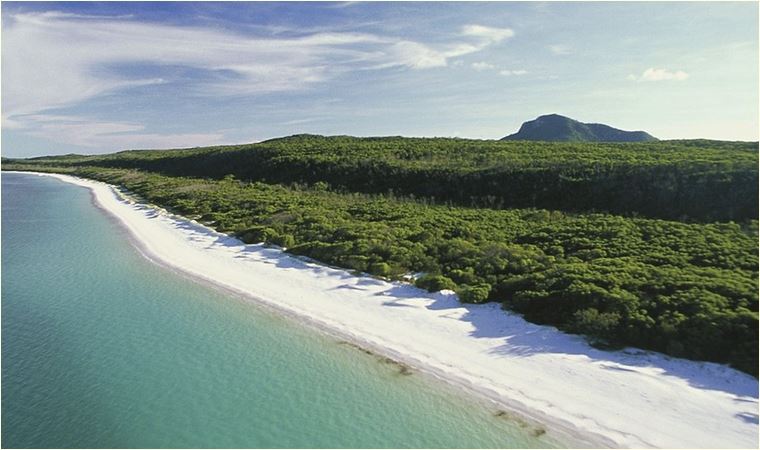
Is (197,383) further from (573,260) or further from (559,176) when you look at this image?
(559,176)

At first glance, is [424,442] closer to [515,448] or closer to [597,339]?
[515,448]

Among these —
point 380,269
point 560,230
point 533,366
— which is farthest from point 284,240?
point 533,366

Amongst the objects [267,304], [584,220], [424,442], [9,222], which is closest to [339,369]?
[424,442]

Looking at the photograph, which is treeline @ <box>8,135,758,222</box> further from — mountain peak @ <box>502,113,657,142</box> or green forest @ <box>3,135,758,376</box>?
mountain peak @ <box>502,113,657,142</box>

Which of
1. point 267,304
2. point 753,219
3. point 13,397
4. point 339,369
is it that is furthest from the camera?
point 753,219

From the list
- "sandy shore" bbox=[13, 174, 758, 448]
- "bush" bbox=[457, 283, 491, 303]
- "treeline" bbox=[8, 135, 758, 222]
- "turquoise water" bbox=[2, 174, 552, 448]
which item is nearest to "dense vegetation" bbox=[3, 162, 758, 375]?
"bush" bbox=[457, 283, 491, 303]
